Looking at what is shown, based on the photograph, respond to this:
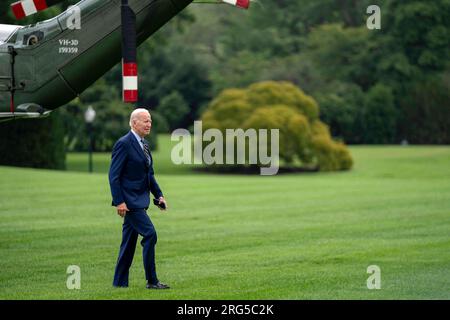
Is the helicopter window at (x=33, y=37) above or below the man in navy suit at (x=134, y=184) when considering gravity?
above

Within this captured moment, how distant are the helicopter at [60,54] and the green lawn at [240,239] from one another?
214cm

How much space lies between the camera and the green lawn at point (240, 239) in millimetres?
11594

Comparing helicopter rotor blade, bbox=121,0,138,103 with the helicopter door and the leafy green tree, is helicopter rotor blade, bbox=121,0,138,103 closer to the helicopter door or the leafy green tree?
the helicopter door

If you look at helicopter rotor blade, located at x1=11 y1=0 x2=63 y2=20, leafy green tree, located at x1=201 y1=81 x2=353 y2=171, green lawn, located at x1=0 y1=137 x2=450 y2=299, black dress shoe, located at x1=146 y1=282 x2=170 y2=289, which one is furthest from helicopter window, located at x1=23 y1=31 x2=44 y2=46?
leafy green tree, located at x1=201 y1=81 x2=353 y2=171

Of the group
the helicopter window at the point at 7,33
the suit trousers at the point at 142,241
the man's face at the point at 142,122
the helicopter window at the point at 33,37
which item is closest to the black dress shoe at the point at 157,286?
the suit trousers at the point at 142,241

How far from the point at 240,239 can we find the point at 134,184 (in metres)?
5.84

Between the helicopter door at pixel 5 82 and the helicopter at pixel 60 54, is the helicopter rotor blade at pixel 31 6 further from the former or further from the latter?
the helicopter door at pixel 5 82

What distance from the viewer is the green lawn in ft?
38.0

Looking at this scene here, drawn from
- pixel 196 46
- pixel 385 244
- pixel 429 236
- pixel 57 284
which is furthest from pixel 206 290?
pixel 196 46

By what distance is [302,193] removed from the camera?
1044 inches

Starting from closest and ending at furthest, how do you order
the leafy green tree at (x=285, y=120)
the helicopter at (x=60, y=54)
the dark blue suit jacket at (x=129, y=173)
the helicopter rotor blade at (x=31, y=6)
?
the dark blue suit jacket at (x=129, y=173)
the helicopter rotor blade at (x=31, y=6)
the helicopter at (x=60, y=54)
the leafy green tree at (x=285, y=120)

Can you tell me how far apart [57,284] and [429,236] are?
688cm

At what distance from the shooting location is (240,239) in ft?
54.4

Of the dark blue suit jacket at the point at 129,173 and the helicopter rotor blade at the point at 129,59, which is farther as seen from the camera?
the helicopter rotor blade at the point at 129,59
